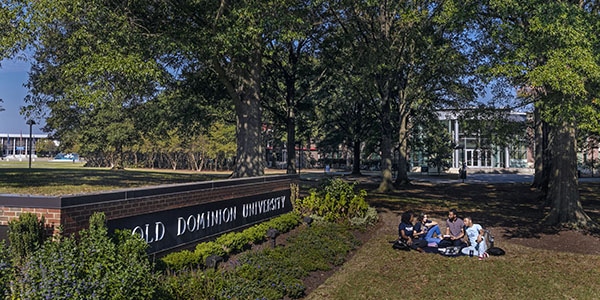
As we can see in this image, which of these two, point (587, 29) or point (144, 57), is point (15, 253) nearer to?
point (144, 57)

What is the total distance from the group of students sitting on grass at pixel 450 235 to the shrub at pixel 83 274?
23.5ft

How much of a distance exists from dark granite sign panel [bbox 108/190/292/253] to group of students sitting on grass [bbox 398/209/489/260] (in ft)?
12.1

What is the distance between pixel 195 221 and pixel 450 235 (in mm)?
5887

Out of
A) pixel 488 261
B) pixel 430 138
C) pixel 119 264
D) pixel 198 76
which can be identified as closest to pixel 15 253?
pixel 119 264

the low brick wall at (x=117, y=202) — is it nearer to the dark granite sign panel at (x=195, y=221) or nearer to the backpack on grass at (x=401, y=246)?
the dark granite sign panel at (x=195, y=221)

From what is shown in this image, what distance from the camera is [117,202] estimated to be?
6.95 m

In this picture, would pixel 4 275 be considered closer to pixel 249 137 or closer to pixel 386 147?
pixel 249 137

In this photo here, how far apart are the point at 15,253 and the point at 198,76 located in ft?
53.9

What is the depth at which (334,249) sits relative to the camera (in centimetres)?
1034

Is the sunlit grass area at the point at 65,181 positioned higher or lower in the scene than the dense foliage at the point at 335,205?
higher

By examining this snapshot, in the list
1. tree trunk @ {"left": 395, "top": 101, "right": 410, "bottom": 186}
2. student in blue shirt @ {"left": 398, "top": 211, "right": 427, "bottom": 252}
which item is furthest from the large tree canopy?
tree trunk @ {"left": 395, "top": 101, "right": 410, "bottom": 186}

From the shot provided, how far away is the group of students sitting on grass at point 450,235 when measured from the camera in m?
10.3

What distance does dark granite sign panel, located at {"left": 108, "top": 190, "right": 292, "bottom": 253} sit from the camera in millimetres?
7523

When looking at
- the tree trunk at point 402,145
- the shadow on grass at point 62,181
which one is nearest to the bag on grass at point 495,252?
the shadow on grass at point 62,181
